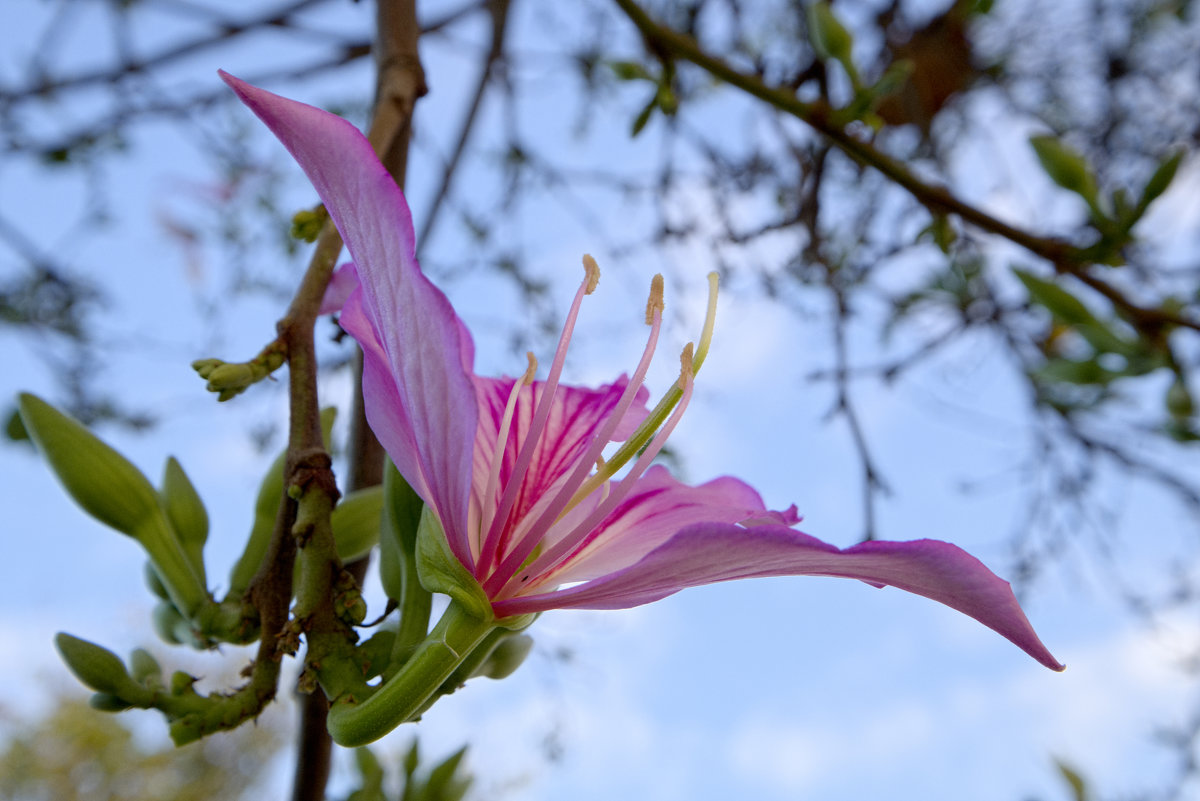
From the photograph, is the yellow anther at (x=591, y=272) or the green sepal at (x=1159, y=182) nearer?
the yellow anther at (x=591, y=272)

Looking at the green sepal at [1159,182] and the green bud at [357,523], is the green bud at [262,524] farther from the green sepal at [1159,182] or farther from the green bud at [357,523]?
the green sepal at [1159,182]

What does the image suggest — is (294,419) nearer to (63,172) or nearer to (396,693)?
(396,693)

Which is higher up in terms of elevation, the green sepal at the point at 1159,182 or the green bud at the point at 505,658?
the green sepal at the point at 1159,182

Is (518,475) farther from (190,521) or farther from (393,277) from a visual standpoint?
(190,521)

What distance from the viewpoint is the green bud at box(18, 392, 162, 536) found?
49 centimetres

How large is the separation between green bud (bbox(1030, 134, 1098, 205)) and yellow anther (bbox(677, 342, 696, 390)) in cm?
73

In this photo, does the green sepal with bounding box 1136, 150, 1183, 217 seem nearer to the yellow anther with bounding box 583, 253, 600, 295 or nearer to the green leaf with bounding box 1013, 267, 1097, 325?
the green leaf with bounding box 1013, 267, 1097, 325

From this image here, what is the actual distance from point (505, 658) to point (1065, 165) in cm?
85

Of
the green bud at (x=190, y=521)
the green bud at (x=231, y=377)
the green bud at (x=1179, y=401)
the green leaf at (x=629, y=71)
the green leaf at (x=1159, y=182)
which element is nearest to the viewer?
the green bud at (x=231, y=377)

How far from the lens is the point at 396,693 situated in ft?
1.19

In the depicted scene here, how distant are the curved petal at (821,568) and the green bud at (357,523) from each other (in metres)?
0.17

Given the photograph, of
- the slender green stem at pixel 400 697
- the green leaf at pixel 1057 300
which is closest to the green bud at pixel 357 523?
the slender green stem at pixel 400 697

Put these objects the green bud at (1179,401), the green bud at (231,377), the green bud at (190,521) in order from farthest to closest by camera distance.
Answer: the green bud at (1179,401), the green bud at (190,521), the green bud at (231,377)

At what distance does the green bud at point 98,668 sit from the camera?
0.44 metres
